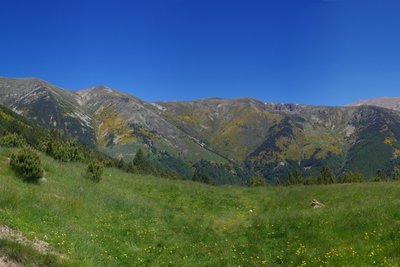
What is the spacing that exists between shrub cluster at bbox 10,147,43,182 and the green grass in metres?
0.69

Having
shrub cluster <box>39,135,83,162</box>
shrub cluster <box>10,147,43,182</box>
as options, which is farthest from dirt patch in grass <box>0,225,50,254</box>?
shrub cluster <box>39,135,83,162</box>

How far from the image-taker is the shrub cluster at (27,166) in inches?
1079

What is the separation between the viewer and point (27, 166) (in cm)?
2738

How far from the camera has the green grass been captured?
18594 mm

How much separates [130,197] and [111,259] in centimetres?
1332

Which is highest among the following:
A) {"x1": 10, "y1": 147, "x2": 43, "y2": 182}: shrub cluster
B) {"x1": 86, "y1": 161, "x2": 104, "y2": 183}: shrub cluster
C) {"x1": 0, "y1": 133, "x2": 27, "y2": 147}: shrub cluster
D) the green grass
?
{"x1": 0, "y1": 133, "x2": 27, "y2": 147}: shrub cluster

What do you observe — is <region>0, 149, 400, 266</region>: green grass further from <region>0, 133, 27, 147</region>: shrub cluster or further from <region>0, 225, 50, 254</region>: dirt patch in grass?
<region>0, 133, 27, 147</region>: shrub cluster

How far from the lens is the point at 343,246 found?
19.2 metres

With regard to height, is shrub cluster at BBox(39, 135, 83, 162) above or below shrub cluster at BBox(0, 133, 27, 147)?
below

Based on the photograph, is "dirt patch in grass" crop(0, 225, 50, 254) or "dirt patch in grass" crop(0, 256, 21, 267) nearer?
"dirt patch in grass" crop(0, 256, 21, 267)

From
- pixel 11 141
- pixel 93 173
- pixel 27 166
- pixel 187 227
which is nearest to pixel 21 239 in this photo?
pixel 27 166

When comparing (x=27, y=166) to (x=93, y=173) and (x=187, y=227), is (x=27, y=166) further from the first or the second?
(x=187, y=227)

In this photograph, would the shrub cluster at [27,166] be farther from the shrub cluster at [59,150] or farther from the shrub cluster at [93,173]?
the shrub cluster at [59,150]

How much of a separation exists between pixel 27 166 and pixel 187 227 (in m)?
11.5
